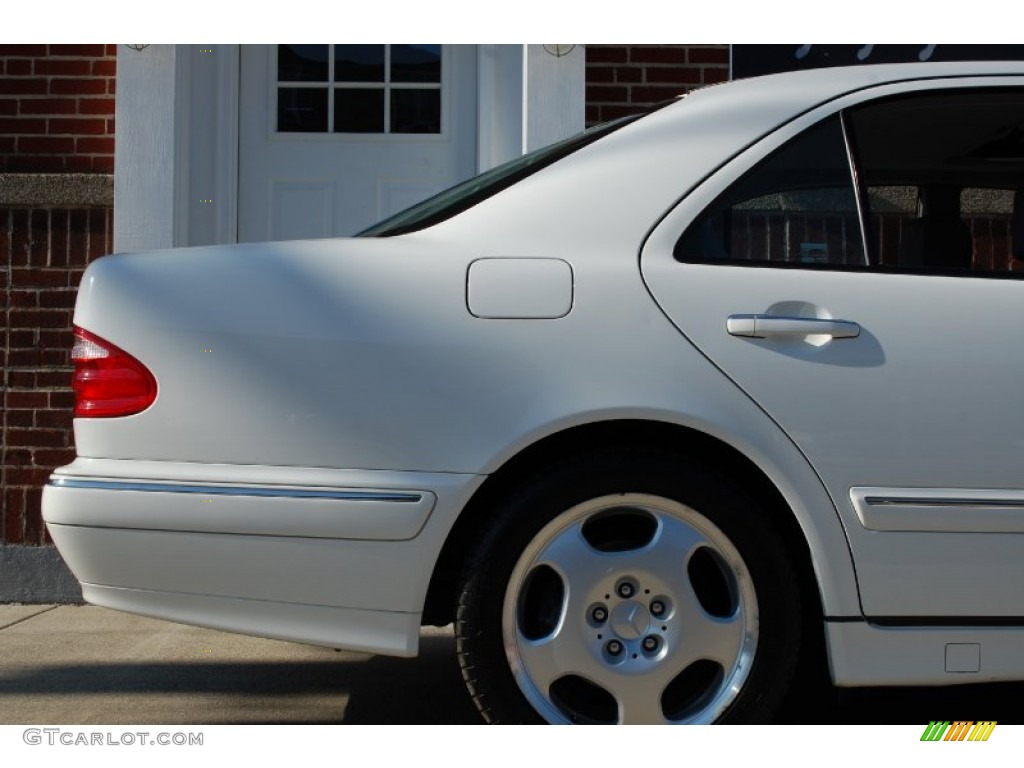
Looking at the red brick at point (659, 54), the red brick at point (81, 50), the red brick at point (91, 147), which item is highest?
the red brick at point (659, 54)

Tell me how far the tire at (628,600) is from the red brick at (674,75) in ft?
9.95

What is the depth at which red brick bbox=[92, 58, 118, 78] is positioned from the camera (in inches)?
201

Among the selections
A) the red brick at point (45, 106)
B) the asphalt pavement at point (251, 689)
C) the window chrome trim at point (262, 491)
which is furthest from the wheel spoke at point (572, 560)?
the red brick at point (45, 106)

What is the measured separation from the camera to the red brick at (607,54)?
17.0ft

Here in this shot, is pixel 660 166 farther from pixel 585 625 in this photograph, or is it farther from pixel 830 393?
pixel 585 625

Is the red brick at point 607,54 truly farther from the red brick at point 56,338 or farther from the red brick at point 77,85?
the red brick at point 56,338

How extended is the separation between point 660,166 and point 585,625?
1018 mm

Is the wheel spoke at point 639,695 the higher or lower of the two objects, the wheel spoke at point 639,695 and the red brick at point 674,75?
the lower

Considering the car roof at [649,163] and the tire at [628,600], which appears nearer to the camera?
the tire at [628,600]

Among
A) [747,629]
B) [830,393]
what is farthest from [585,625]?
[830,393]

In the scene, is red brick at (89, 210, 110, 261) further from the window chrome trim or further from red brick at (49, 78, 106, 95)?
the window chrome trim

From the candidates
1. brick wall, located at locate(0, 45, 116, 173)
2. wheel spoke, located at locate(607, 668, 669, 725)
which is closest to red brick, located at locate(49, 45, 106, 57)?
brick wall, located at locate(0, 45, 116, 173)
